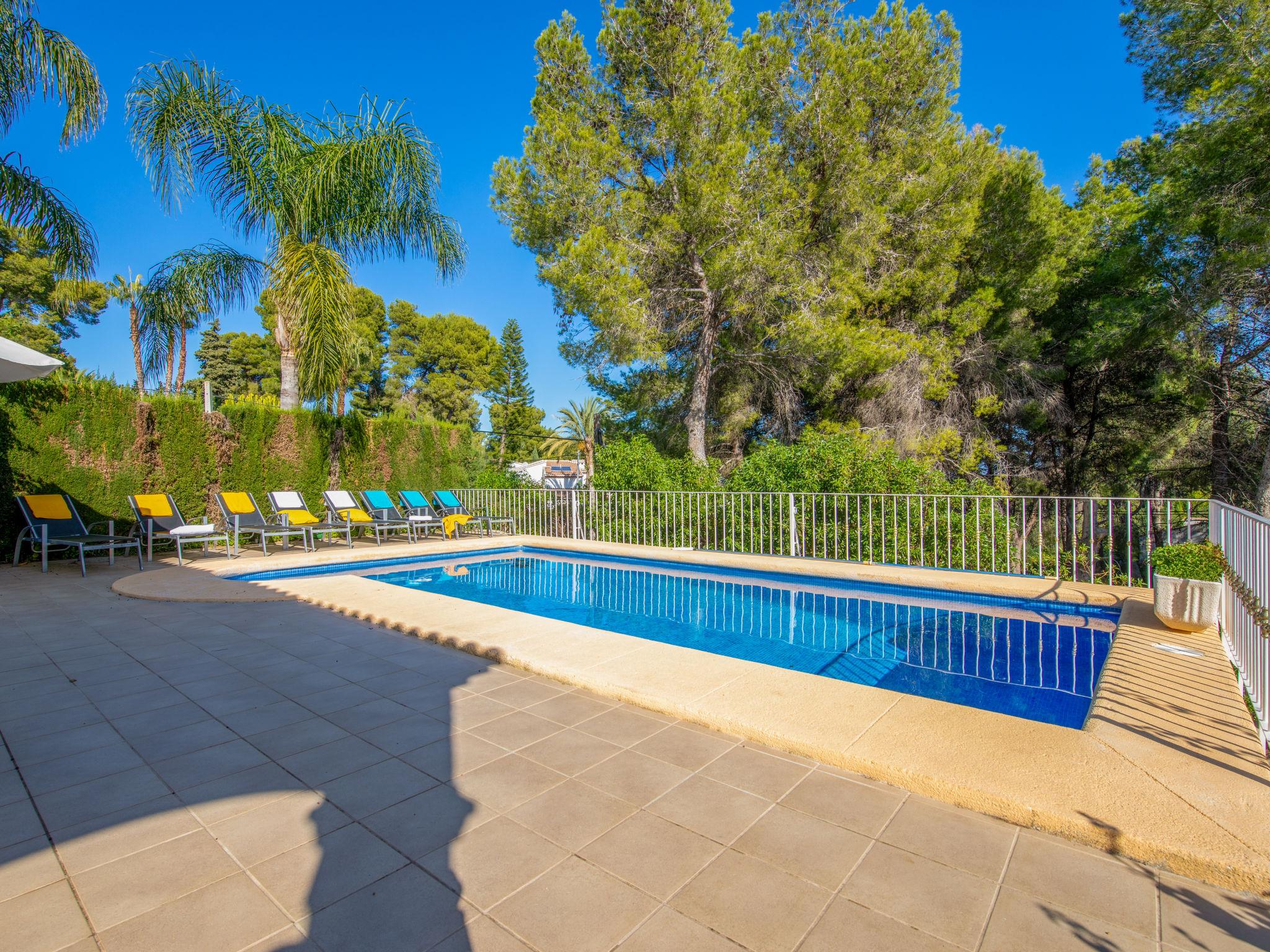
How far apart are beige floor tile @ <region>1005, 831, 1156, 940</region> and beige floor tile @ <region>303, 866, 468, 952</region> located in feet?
4.89

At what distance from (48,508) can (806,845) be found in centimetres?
925

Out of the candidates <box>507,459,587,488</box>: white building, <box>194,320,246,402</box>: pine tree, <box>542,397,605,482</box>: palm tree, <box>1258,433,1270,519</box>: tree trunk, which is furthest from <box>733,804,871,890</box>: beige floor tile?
<box>194,320,246,402</box>: pine tree

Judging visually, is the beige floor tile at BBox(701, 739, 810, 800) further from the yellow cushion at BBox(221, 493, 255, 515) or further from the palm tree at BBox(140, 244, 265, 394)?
the palm tree at BBox(140, 244, 265, 394)

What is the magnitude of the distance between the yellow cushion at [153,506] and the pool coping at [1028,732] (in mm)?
5319

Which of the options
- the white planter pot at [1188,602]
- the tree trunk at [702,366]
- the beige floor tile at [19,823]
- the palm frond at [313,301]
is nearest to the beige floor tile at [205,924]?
the beige floor tile at [19,823]

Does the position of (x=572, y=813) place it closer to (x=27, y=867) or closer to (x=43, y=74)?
(x=27, y=867)

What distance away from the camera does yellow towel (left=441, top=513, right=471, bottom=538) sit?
1036cm

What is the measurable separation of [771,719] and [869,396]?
11242 millimetres

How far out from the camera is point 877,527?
25.1ft

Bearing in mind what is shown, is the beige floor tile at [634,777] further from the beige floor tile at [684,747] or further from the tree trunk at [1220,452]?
the tree trunk at [1220,452]

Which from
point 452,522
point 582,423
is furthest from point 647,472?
point 582,423

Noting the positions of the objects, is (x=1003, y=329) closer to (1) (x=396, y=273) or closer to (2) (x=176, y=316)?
(1) (x=396, y=273)

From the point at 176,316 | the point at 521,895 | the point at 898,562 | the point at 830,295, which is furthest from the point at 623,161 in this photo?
the point at 521,895

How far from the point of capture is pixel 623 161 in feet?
39.0
